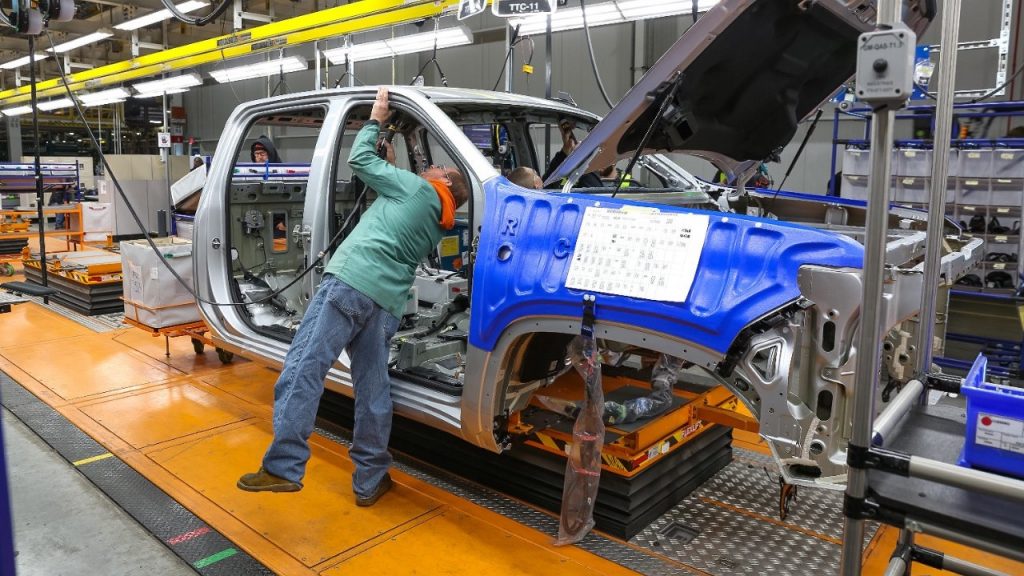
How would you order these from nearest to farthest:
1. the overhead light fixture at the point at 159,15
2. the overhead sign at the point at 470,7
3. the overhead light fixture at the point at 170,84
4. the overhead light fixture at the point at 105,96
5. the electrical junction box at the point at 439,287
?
1. the electrical junction box at the point at 439,287
2. the overhead sign at the point at 470,7
3. the overhead light fixture at the point at 159,15
4. the overhead light fixture at the point at 170,84
5. the overhead light fixture at the point at 105,96

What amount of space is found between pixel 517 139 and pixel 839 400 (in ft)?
8.73

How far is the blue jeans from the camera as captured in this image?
2945mm

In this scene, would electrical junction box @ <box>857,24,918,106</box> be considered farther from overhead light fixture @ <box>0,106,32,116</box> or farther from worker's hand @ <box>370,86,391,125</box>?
overhead light fixture @ <box>0,106,32,116</box>

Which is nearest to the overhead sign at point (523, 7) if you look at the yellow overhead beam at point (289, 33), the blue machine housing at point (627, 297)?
the yellow overhead beam at point (289, 33)

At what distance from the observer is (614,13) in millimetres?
6203

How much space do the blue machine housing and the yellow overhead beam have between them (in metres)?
4.72

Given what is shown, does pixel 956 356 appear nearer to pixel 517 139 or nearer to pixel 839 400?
pixel 517 139

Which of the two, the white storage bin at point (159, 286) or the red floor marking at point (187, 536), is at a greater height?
the white storage bin at point (159, 286)

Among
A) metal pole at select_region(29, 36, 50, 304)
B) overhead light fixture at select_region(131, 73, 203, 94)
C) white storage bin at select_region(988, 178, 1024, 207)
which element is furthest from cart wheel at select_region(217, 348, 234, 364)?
overhead light fixture at select_region(131, 73, 203, 94)

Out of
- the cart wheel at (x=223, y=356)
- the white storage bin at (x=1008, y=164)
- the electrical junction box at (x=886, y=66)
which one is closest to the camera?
the electrical junction box at (x=886, y=66)

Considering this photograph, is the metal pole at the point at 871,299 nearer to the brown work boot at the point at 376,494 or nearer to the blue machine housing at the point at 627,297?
the blue machine housing at the point at 627,297

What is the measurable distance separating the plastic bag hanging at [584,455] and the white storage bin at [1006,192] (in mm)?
4952

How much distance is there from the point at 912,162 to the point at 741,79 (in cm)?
447

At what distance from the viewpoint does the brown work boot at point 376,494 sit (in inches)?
124
